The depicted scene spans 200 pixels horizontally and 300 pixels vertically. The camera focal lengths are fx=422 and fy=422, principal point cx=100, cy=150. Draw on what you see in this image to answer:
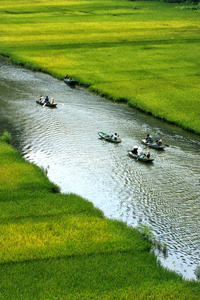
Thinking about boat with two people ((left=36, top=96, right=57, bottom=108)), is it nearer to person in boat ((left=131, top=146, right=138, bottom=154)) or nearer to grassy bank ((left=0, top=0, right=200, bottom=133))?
grassy bank ((left=0, top=0, right=200, bottom=133))

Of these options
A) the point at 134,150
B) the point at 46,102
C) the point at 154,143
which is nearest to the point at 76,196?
the point at 134,150

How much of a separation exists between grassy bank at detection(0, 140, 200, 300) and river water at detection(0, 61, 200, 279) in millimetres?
1593

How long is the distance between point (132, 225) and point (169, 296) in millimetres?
6098

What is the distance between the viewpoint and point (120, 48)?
67688mm

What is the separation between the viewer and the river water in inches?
892

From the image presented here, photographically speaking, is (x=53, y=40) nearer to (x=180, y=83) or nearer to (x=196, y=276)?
(x=180, y=83)

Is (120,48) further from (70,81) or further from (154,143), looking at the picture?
(154,143)

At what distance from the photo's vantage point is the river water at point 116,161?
2266cm

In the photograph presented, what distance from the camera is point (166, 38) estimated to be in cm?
7612

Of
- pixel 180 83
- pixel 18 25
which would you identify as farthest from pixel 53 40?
pixel 180 83

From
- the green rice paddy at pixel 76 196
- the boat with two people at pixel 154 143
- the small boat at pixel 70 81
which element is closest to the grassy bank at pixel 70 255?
the green rice paddy at pixel 76 196

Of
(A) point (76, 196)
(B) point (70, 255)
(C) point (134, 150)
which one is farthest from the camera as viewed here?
(C) point (134, 150)

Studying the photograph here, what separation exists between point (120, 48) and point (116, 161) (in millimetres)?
41151

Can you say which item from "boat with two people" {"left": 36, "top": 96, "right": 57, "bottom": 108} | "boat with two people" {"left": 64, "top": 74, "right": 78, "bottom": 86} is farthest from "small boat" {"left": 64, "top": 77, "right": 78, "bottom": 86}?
"boat with two people" {"left": 36, "top": 96, "right": 57, "bottom": 108}
